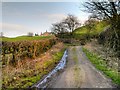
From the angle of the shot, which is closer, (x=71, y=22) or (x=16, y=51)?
(x=16, y=51)

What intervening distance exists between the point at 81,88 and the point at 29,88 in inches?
113

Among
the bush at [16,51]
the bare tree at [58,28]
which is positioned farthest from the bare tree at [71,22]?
the bush at [16,51]

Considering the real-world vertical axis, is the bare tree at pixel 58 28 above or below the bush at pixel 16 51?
above

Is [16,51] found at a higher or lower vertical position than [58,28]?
lower

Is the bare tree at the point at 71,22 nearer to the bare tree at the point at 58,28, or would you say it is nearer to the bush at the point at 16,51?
the bare tree at the point at 58,28

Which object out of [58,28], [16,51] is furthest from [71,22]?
[16,51]

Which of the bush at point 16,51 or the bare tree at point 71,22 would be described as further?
the bare tree at point 71,22

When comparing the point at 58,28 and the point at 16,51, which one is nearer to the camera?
the point at 16,51

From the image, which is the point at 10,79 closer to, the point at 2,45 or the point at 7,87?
the point at 7,87

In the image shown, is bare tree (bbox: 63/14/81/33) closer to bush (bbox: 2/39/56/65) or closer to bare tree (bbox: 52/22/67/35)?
bare tree (bbox: 52/22/67/35)

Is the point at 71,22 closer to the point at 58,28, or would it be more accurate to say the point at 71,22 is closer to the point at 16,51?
the point at 58,28

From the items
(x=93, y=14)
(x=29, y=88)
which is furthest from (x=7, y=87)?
(x=93, y=14)

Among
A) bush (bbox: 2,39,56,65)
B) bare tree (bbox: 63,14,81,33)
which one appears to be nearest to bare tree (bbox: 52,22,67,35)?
bare tree (bbox: 63,14,81,33)

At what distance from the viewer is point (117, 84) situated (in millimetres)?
14438
